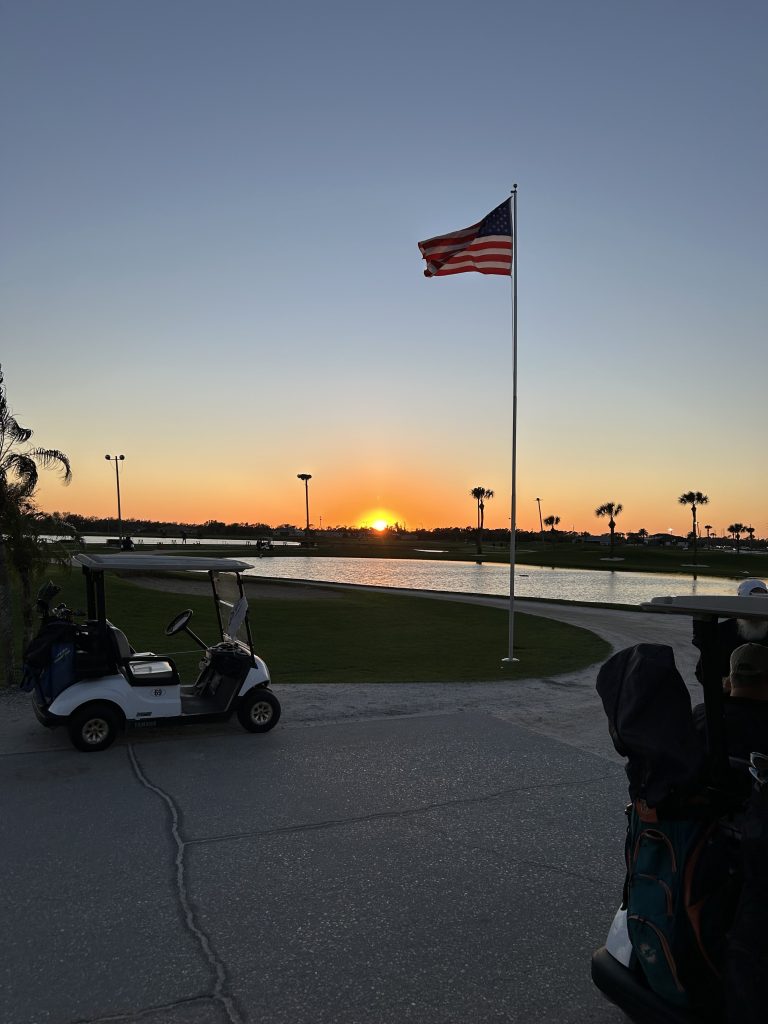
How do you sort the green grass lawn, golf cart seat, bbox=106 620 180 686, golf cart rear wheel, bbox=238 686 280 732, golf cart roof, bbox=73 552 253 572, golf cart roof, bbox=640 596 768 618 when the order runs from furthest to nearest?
the green grass lawn, golf cart rear wheel, bbox=238 686 280 732, golf cart seat, bbox=106 620 180 686, golf cart roof, bbox=73 552 253 572, golf cart roof, bbox=640 596 768 618

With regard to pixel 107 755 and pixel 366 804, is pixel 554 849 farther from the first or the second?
pixel 107 755

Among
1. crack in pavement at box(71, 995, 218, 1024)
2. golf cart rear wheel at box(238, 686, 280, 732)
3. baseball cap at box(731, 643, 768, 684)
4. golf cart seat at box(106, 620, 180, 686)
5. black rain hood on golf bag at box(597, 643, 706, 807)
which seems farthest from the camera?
golf cart rear wheel at box(238, 686, 280, 732)

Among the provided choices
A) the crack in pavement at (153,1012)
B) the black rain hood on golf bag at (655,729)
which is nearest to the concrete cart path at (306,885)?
the crack in pavement at (153,1012)

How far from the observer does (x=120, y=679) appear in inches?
312

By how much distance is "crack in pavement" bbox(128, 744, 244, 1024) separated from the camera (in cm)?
352

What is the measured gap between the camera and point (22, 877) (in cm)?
480

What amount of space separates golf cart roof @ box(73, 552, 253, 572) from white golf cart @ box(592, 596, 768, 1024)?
18.6ft

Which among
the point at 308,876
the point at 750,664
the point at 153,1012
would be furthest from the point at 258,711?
the point at 750,664

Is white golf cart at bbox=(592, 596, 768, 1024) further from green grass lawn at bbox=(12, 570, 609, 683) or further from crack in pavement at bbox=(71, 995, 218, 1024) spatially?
green grass lawn at bbox=(12, 570, 609, 683)

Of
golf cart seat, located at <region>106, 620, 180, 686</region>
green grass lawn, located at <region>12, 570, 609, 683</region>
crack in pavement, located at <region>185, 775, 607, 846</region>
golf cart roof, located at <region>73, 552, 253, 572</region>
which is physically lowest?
green grass lawn, located at <region>12, 570, 609, 683</region>

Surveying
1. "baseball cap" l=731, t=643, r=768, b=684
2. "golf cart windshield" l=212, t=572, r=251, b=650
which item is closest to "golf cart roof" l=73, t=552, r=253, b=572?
"golf cart windshield" l=212, t=572, r=251, b=650

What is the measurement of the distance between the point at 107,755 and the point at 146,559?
2.03 m

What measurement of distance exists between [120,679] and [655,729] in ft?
21.1

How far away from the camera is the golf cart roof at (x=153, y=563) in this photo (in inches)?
308
